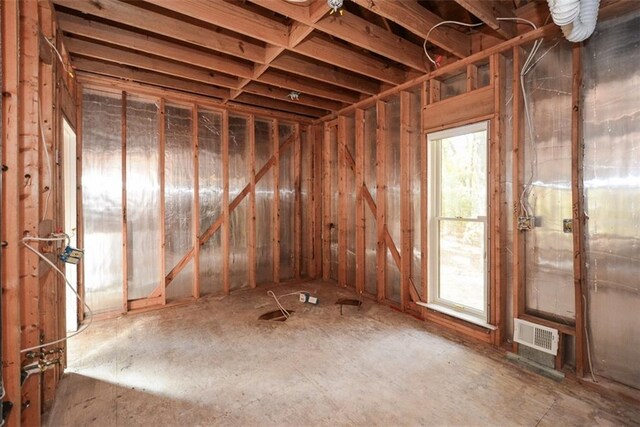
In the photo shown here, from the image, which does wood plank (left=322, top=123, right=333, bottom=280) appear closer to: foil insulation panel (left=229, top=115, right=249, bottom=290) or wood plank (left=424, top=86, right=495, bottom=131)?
foil insulation panel (left=229, top=115, right=249, bottom=290)

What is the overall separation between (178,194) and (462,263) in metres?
3.67

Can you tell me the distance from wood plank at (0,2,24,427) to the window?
328cm

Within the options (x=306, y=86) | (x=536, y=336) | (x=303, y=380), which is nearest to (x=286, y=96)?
(x=306, y=86)

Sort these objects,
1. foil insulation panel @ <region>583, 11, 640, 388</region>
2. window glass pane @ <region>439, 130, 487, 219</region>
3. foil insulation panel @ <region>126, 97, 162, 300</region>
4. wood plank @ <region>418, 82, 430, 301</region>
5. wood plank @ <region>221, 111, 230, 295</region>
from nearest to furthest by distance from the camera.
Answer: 1. foil insulation panel @ <region>583, 11, 640, 388</region>
2. window glass pane @ <region>439, 130, 487, 219</region>
3. wood plank @ <region>418, 82, 430, 301</region>
4. foil insulation panel @ <region>126, 97, 162, 300</region>
5. wood plank @ <region>221, 111, 230, 295</region>

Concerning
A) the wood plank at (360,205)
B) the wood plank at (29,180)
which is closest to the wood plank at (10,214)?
the wood plank at (29,180)

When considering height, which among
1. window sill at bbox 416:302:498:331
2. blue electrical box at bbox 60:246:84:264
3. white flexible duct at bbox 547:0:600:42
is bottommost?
window sill at bbox 416:302:498:331

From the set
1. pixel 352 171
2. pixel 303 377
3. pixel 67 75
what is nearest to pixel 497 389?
pixel 303 377

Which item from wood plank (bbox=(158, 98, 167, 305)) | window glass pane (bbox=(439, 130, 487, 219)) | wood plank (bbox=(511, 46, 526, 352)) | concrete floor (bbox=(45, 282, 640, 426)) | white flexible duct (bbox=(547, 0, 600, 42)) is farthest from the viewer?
wood plank (bbox=(158, 98, 167, 305))

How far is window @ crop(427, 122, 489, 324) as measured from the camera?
290cm

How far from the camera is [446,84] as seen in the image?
3246 mm

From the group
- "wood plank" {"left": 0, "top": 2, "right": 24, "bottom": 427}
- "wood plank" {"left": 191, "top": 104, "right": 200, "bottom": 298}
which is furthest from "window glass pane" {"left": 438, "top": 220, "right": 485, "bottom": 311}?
"wood plank" {"left": 0, "top": 2, "right": 24, "bottom": 427}

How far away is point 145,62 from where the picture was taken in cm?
304

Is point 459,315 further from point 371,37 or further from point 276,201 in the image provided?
point 276,201

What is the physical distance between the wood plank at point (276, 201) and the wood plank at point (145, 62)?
1237 mm
